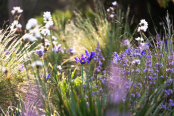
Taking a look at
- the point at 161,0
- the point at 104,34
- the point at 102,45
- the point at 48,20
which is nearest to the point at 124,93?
the point at 48,20

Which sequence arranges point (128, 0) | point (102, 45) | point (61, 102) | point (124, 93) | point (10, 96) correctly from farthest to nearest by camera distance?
point (128, 0), point (102, 45), point (10, 96), point (124, 93), point (61, 102)

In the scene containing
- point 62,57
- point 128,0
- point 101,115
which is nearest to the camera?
point 101,115

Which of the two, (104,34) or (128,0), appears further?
(128,0)

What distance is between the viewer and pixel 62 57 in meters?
4.86

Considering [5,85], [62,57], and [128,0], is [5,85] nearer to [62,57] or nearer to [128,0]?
[62,57]

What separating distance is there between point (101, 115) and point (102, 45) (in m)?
2.34

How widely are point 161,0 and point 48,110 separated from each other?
14.9 feet

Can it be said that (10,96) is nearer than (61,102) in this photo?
No

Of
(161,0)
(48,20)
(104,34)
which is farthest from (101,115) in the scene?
(161,0)

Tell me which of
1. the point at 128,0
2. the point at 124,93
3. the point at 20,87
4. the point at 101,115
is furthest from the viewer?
the point at 128,0

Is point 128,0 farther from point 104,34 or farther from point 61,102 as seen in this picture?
point 61,102

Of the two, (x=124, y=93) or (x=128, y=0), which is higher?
(x=128, y=0)

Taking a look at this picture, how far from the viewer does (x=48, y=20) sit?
1.64 metres

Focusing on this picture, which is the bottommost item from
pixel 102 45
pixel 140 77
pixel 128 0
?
pixel 140 77
